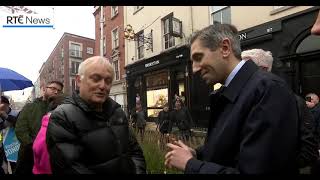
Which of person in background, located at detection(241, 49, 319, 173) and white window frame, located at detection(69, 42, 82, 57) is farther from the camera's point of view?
white window frame, located at detection(69, 42, 82, 57)

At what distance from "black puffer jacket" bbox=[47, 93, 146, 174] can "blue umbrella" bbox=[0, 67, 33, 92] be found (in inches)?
174

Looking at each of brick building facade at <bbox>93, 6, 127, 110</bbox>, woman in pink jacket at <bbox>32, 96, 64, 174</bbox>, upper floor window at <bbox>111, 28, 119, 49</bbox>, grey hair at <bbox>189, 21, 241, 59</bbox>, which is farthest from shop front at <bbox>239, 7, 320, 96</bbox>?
upper floor window at <bbox>111, 28, 119, 49</bbox>

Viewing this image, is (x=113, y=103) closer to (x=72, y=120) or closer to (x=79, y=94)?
(x=79, y=94)

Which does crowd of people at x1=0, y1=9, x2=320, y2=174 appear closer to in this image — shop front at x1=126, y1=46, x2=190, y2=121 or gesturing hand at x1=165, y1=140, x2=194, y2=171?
gesturing hand at x1=165, y1=140, x2=194, y2=171

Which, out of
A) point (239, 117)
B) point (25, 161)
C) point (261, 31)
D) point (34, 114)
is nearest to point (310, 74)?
point (261, 31)

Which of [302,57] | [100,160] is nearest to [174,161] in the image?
[100,160]

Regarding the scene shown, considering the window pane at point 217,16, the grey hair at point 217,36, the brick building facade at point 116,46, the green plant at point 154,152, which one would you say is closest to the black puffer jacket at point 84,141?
the grey hair at point 217,36

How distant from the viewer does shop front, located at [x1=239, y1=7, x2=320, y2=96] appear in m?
9.82

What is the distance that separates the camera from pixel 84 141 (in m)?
1.99

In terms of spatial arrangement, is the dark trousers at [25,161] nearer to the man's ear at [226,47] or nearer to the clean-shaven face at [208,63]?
the clean-shaven face at [208,63]

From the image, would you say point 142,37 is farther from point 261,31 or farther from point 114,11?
point 261,31

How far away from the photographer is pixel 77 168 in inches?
75.6

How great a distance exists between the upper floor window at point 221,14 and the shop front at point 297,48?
2008 millimetres

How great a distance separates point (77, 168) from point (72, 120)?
28cm
